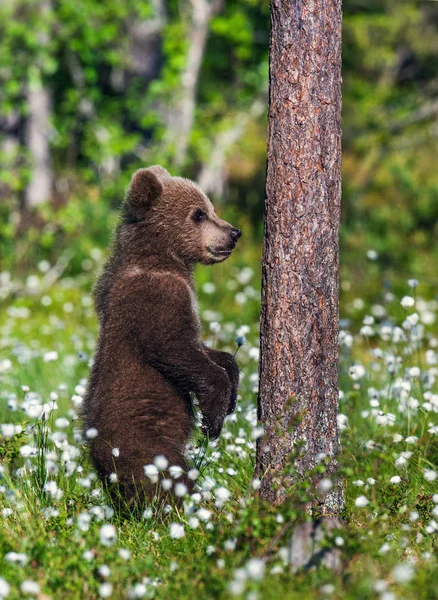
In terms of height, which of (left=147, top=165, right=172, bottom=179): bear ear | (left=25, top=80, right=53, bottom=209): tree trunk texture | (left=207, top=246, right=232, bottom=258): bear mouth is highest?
(left=147, top=165, right=172, bottom=179): bear ear

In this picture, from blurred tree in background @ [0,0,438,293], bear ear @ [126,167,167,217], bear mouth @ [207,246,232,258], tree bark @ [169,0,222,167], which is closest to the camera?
bear ear @ [126,167,167,217]

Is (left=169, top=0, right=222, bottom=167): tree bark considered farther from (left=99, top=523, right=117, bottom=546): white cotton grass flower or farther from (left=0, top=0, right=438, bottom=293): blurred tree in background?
(left=99, top=523, right=117, bottom=546): white cotton grass flower

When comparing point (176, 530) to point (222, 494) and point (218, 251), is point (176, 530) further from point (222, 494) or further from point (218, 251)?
point (218, 251)

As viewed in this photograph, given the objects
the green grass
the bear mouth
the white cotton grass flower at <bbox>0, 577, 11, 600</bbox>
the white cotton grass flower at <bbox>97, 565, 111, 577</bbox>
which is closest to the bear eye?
the bear mouth

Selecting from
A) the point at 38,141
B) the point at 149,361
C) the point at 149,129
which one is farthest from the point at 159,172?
the point at 38,141

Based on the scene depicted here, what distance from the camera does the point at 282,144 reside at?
14.4 ft

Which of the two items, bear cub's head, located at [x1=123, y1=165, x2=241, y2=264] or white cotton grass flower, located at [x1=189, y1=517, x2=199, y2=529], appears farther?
bear cub's head, located at [x1=123, y1=165, x2=241, y2=264]

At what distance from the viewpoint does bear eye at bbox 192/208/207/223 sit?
204 inches

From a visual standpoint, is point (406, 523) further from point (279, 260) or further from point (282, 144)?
point (282, 144)

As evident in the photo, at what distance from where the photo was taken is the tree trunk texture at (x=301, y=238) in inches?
171

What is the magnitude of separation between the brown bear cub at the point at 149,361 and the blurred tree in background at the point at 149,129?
6.03 metres

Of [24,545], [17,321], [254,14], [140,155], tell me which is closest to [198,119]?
[140,155]

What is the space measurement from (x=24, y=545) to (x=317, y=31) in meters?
2.82

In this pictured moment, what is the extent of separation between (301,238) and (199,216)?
1.01 meters
